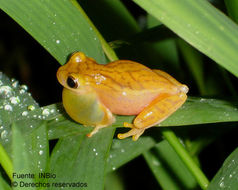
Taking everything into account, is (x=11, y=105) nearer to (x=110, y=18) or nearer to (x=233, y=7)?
(x=110, y=18)

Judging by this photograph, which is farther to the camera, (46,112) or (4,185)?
(46,112)

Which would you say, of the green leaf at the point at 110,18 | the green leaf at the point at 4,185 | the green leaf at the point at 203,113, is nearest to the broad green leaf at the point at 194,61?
the green leaf at the point at 110,18

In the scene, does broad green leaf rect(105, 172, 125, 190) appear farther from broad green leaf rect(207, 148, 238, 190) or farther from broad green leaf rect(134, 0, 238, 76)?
broad green leaf rect(134, 0, 238, 76)

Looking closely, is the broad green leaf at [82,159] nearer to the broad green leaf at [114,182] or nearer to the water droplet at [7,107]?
the water droplet at [7,107]

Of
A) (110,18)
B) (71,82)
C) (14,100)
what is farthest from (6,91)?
(110,18)

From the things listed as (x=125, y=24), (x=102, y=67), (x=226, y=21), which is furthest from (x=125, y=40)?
(x=226, y=21)

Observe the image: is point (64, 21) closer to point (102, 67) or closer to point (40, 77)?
point (102, 67)
